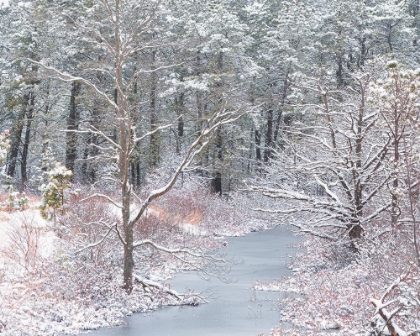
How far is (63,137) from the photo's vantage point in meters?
26.8

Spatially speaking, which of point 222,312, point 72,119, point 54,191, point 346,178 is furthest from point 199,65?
point 222,312

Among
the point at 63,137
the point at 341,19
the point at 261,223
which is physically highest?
the point at 341,19

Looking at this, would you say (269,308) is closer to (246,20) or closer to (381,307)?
(381,307)

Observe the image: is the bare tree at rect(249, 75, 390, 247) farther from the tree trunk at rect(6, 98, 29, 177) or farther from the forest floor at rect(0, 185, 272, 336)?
the tree trunk at rect(6, 98, 29, 177)

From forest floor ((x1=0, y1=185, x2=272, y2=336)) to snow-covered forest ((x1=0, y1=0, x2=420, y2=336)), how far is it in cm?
5

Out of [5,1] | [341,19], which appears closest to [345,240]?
[341,19]

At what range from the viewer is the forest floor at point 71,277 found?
9.97 metres

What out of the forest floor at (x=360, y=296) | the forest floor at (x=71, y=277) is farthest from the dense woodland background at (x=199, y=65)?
the forest floor at (x=360, y=296)

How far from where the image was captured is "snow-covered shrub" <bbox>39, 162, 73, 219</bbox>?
1368 centimetres

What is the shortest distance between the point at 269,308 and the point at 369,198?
394 centimetres

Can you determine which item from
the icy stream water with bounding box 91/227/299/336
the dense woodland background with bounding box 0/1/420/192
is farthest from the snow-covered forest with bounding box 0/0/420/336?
the icy stream water with bounding box 91/227/299/336

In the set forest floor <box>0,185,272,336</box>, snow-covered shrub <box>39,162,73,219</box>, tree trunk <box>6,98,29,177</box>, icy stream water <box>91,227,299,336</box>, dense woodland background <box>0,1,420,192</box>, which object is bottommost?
icy stream water <box>91,227,299,336</box>

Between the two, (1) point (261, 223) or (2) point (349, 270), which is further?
(1) point (261, 223)

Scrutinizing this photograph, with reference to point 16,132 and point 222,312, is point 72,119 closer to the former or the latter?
point 16,132
